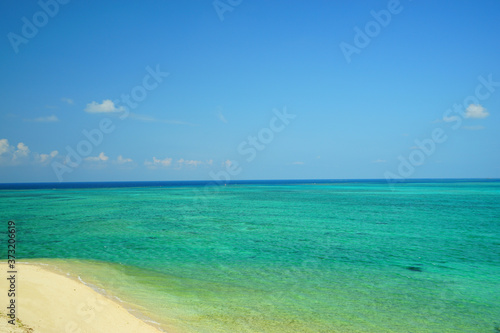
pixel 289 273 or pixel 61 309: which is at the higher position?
pixel 61 309

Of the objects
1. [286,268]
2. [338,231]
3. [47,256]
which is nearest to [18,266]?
[47,256]

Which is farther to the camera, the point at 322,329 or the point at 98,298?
the point at 98,298

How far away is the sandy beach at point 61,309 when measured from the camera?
10023 millimetres

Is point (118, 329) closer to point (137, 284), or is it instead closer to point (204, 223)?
point (137, 284)

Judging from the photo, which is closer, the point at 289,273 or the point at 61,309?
the point at 61,309

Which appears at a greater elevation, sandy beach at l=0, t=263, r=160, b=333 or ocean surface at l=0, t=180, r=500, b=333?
sandy beach at l=0, t=263, r=160, b=333

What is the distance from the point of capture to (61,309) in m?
11.5

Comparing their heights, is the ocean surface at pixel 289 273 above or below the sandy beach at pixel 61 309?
below

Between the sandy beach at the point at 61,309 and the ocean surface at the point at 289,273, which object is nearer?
the sandy beach at the point at 61,309

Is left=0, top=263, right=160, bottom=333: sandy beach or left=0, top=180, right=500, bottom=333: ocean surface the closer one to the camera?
left=0, top=263, right=160, bottom=333: sandy beach

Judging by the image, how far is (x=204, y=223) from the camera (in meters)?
40.3

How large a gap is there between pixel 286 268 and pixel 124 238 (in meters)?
16.9

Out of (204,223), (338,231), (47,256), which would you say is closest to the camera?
(47,256)

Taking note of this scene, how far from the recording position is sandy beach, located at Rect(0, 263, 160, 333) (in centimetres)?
1002
